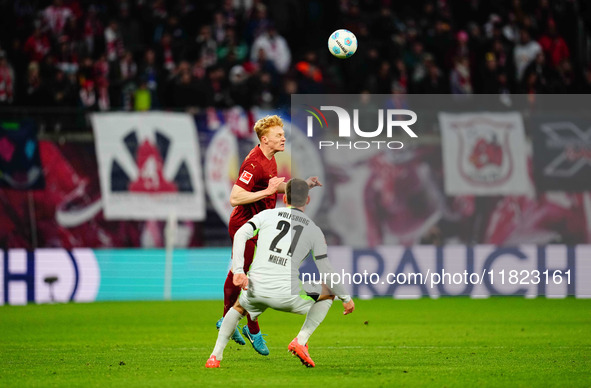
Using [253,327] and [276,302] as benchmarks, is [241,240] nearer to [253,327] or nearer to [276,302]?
[276,302]

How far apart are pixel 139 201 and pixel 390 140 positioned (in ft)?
14.3

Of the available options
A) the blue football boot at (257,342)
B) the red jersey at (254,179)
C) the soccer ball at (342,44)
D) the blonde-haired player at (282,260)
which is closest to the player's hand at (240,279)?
the blonde-haired player at (282,260)

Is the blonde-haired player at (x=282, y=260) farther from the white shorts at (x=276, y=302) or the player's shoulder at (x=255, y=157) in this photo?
the player's shoulder at (x=255, y=157)

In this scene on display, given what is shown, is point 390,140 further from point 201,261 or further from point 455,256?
point 201,261

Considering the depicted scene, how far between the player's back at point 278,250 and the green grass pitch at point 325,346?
2.38 feet

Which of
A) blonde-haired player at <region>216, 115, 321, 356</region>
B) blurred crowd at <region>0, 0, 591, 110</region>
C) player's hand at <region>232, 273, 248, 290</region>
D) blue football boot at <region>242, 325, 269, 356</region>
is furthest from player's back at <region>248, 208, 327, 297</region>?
blurred crowd at <region>0, 0, 591, 110</region>

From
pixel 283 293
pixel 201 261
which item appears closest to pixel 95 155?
pixel 201 261

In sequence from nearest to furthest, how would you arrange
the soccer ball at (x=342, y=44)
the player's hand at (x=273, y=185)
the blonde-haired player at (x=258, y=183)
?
the player's hand at (x=273, y=185) → the blonde-haired player at (x=258, y=183) → the soccer ball at (x=342, y=44)

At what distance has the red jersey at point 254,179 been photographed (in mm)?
9125

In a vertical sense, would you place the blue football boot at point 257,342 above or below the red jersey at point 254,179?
below

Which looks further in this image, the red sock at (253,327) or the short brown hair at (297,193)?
the red sock at (253,327)

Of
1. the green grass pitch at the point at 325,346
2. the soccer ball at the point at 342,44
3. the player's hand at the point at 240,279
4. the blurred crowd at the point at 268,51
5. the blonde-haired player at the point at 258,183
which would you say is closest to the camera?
the player's hand at the point at 240,279

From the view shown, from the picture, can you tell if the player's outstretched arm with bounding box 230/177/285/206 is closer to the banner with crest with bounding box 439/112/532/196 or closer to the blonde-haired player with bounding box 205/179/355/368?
the blonde-haired player with bounding box 205/179/355/368

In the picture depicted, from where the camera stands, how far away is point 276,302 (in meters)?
8.03
